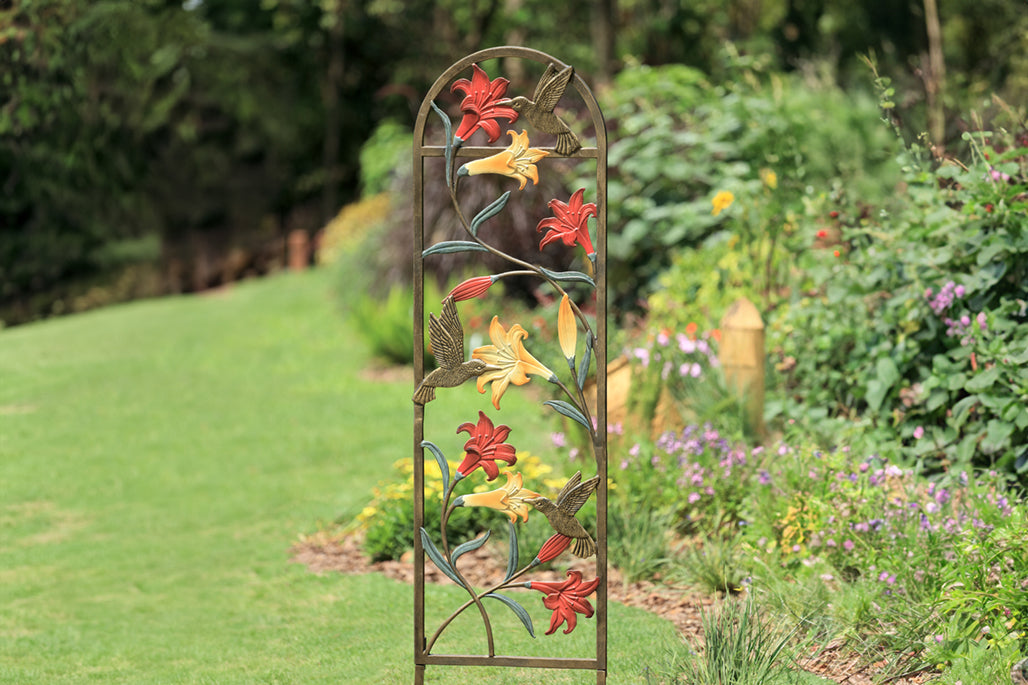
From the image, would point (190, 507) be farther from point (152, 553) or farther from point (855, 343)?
point (855, 343)

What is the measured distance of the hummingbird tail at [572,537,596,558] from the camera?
2820 mm

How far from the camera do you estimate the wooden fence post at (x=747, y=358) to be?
4766 millimetres

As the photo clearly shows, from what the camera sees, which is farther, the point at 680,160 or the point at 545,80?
the point at 680,160

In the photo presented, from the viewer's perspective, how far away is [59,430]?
5.71m

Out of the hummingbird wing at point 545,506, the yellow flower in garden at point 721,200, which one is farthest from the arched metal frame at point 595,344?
the yellow flower in garden at point 721,200

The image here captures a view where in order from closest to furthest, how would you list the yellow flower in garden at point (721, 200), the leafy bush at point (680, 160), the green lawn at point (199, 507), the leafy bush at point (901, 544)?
the leafy bush at point (901, 544)
the green lawn at point (199, 507)
the yellow flower in garden at point (721, 200)
the leafy bush at point (680, 160)

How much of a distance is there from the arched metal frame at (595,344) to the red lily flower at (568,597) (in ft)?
0.12

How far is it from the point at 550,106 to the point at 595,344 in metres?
0.66

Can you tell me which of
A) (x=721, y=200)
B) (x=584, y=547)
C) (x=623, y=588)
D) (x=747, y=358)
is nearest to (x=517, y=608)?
(x=584, y=547)

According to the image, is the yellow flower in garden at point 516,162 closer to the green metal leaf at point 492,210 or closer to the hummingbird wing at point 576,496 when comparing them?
the green metal leaf at point 492,210

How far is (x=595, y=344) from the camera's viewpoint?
112 inches

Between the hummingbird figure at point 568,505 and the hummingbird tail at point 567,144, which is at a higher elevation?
the hummingbird tail at point 567,144

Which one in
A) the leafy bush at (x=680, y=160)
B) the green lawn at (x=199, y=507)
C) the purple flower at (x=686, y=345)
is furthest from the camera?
the leafy bush at (x=680, y=160)

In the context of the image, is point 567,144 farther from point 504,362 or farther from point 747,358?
point 747,358
